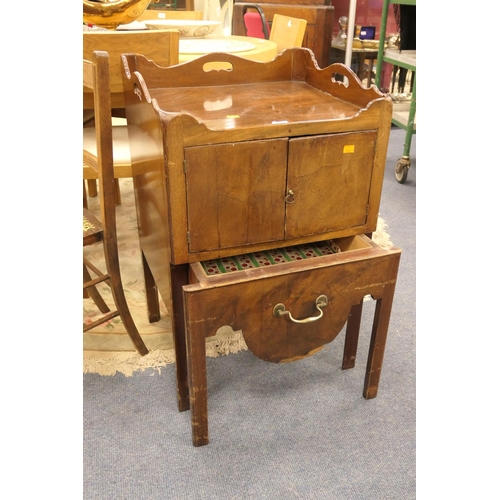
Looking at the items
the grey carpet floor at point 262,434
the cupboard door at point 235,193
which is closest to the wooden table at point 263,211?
the cupboard door at point 235,193

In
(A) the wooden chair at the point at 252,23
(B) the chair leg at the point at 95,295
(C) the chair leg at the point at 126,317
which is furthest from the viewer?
(A) the wooden chair at the point at 252,23

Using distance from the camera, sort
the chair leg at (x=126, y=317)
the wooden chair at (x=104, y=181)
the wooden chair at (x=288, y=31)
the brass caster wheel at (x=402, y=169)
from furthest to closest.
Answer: the brass caster wheel at (x=402, y=169) < the wooden chair at (x=288, y=31) < the chair leg at (x=126, y=317) < the wooden chair at (x=104, y=181)

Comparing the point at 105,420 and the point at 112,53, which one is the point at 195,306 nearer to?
the point at 105,420

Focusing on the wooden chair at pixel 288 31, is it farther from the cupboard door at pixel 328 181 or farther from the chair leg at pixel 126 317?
the chair leg at pixel 126 317

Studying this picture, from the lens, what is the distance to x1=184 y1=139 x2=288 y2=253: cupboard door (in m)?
1.03

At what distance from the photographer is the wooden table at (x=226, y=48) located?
1.74 meters

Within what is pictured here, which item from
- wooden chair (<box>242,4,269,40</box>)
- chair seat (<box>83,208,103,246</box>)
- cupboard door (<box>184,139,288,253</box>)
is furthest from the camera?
wooden chair (<box>242,4,269,40</box>)

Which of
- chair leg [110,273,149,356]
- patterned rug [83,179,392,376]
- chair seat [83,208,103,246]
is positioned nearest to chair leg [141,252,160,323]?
patterned rug [83,179,392,376]

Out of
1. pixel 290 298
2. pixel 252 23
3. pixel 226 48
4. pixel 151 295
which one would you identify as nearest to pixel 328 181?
pixel 290 298

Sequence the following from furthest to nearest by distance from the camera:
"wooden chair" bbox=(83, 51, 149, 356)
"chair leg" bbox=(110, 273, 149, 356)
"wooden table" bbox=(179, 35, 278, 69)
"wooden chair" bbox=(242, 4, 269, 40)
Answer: "wooden chair" bbox=(242, 4, 269, 40), "wooden table" bbox=(179, 35, 278, 69), "chair leg" bbox=(110, 273, 149, 356), "wooden chair" bbox=(83, 51, 149, 356)

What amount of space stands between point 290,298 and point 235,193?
26 cm

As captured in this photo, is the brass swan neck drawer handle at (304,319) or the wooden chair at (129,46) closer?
the brass swan neck drawer handle at (304,319)

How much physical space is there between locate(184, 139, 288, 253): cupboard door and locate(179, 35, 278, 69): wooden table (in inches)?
28.3

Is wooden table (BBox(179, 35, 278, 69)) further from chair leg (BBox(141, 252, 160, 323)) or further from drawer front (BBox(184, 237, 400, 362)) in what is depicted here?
drawer front (BBox(184, 237, 400, 362))
